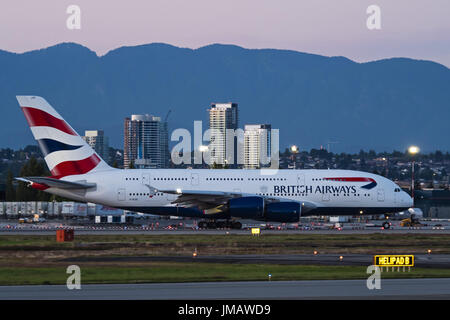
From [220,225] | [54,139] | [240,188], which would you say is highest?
[54,139]

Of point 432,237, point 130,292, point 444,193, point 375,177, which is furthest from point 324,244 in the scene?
point 444,193

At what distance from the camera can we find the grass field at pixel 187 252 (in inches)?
1230

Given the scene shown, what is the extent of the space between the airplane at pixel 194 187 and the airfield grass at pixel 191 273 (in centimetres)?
2681

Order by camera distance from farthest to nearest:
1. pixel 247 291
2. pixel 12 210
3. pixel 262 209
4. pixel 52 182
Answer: pixel 12 210 → pixel 262 209 → pixel 52 182 → pixel 247 291

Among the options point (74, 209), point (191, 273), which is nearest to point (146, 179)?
point (191, 273)

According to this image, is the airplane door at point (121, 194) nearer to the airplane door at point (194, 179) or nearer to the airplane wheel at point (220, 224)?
the airplane door at point (194, 179)

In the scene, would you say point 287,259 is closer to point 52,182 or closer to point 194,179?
point 194,179

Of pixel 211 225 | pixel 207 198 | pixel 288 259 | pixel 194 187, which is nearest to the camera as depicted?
pixel 288 259

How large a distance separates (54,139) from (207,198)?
1277 cm

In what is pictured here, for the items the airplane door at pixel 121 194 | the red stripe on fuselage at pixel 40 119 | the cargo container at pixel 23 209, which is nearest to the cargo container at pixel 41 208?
the cargo container at pixel 23 209

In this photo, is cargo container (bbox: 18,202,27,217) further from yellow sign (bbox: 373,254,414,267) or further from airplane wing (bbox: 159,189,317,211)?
yellow sign (bbox: 373,254,414,267)

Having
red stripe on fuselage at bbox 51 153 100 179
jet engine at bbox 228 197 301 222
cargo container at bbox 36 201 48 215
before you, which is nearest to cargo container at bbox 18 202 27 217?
cargo container at bbox 36 201 48 215

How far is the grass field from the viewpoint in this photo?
31.2 m

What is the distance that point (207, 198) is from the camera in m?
61.9
